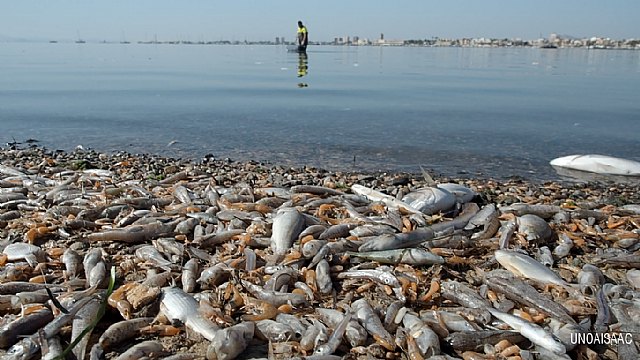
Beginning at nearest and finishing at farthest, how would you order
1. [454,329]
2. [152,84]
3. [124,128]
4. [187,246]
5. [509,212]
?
[454,329]
[187,246]
[509,212]
[124,128]
[152,84]

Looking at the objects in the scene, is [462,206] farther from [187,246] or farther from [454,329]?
[187,246]

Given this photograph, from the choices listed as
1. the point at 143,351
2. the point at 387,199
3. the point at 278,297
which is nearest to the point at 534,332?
the point at 278,297

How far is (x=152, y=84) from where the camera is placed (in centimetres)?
2998

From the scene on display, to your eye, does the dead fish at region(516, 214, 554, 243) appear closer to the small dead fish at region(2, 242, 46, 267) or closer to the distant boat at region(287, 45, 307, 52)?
the small dead fish at region(2, 242, 46, 267)

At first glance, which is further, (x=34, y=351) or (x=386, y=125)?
(x=386, y=125)

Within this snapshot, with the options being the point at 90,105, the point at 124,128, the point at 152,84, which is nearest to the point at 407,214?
the point at 124,128

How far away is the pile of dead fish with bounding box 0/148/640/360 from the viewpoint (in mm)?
3816

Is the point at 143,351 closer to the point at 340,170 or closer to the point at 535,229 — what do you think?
the point at 535,229

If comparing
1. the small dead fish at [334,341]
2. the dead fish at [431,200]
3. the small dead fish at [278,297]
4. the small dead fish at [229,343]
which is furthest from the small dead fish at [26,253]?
the dead fish at [431,200]

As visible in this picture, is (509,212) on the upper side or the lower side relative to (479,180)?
upper

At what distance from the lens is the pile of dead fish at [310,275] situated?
382 centimetres

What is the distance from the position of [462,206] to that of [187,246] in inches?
142

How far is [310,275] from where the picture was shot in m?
4.73

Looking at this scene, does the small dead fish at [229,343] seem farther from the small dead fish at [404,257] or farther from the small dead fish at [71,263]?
the small dead fish at [71,263]
